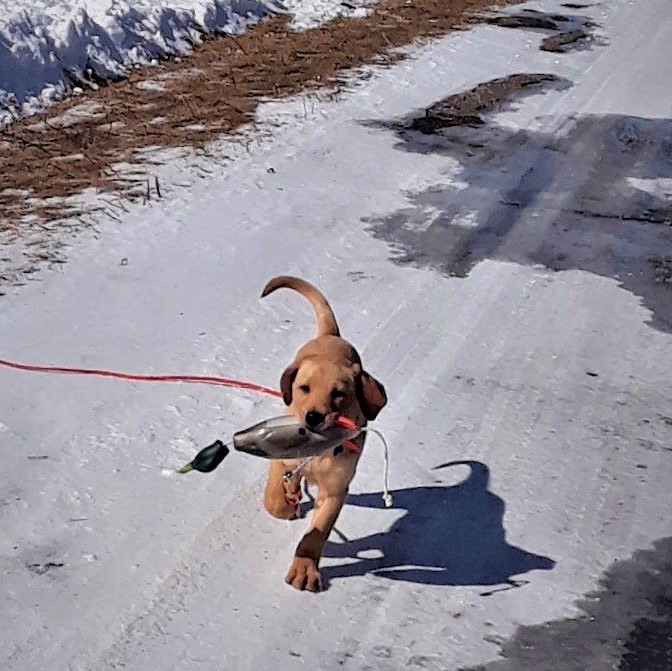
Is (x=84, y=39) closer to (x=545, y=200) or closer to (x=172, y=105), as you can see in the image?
(x=172, y=105)

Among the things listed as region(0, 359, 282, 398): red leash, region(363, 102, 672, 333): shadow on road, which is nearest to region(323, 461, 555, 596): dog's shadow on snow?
region(0, 359, 282, 398): red leash

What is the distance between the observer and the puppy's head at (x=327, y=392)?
309cm

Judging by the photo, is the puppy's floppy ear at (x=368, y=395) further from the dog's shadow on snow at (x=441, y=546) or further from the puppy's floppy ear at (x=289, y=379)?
the dog's shadow on snow at (x=441, y=546)

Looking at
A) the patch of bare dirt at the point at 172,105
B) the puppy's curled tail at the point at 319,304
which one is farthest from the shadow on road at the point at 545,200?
the puppy's curled tail at the point at 319,304

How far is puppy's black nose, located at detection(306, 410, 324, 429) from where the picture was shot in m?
3.07

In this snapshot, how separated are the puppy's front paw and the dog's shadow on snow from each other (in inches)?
3.4

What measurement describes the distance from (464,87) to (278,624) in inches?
231

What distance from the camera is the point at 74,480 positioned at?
3758 millimetres

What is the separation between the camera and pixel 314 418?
121 inches

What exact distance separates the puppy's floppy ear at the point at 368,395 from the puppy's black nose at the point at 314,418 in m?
0.14

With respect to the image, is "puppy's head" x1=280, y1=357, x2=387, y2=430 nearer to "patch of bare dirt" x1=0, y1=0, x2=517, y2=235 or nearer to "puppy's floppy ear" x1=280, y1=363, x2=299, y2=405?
"puppy's floppy ear" x1=280, y1=363, x2=299, y2=405

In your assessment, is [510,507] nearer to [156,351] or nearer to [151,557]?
[151,557]

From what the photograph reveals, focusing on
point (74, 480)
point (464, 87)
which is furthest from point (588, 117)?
point (74, 480)

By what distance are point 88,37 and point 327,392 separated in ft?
19.0
